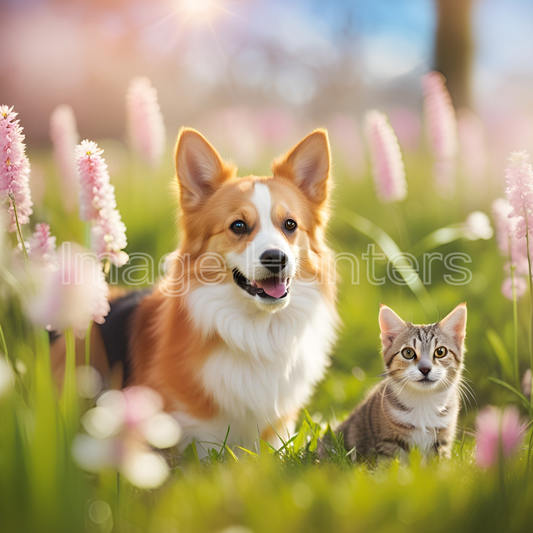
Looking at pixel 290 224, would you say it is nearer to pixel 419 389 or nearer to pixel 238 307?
pixel 238 307

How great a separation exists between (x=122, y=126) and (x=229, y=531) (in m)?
13.9

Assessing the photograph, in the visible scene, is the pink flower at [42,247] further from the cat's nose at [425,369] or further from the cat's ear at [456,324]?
the cat's ear at [456,324]

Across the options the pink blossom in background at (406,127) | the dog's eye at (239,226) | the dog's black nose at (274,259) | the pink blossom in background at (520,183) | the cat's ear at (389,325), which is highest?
the pink blossom in background at (406,127)

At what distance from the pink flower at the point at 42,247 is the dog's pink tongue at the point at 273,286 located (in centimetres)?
106

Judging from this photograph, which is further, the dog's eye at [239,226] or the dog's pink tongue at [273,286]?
the dog's eye at [239,226]

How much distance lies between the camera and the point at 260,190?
299 centimetres

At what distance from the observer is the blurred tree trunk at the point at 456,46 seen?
881cm

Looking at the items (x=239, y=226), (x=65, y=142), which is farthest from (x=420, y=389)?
(x=65, y=142)

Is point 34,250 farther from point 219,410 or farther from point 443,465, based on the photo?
point 443,465

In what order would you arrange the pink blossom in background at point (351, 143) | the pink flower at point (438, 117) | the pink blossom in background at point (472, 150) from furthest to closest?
the pink blossom in background at point (351, 143)
the pink blossom in background at point (472, 150)
the pink flower at point (438, 117)

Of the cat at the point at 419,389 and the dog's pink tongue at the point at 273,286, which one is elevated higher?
the dog's pink tongue at the point at 273,286

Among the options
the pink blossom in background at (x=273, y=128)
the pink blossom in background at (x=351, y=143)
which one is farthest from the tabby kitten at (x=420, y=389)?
the pink blossom in background at (x=273, y=128)

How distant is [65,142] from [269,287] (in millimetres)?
2414

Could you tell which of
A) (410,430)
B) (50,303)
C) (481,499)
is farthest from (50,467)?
(410,430)
